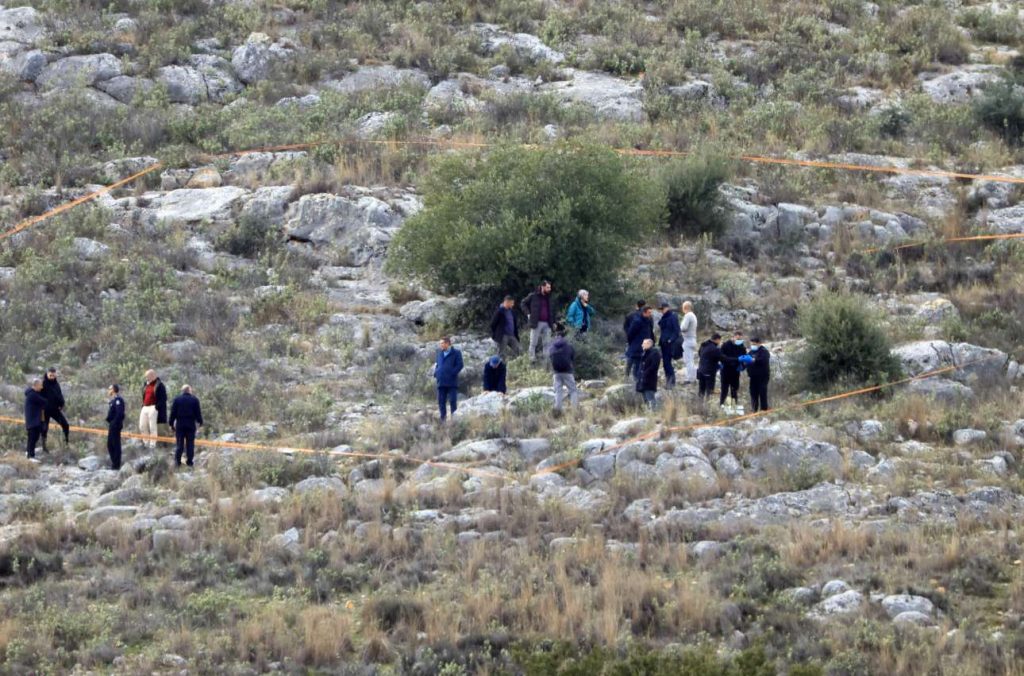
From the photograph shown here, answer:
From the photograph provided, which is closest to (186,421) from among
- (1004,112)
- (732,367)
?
(732,367)

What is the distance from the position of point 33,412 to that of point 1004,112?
19587mm

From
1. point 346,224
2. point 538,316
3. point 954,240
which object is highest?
point 346,224

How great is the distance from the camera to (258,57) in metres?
31.3

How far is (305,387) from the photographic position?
20.3 metres

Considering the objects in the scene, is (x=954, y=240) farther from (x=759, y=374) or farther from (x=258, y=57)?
(x=258, y=57)

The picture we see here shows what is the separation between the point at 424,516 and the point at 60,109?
1655 cm

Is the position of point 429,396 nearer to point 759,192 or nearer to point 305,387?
point 305,387

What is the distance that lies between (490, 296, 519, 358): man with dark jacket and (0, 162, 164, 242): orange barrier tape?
28.1 feet

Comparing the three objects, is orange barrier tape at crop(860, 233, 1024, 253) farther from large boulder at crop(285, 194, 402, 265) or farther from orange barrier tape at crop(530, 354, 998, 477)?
large boulder at crop(285, 194, 402, 265)

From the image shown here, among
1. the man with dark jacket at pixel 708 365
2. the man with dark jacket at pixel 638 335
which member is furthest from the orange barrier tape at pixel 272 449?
the man with dark jacket at pixel 638 335

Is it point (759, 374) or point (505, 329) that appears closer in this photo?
point (759, 374)

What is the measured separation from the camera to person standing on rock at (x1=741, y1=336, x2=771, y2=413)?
1833 centimetres

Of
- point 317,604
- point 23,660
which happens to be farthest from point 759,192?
point 23,660

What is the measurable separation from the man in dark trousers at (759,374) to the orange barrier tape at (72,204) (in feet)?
41.8
